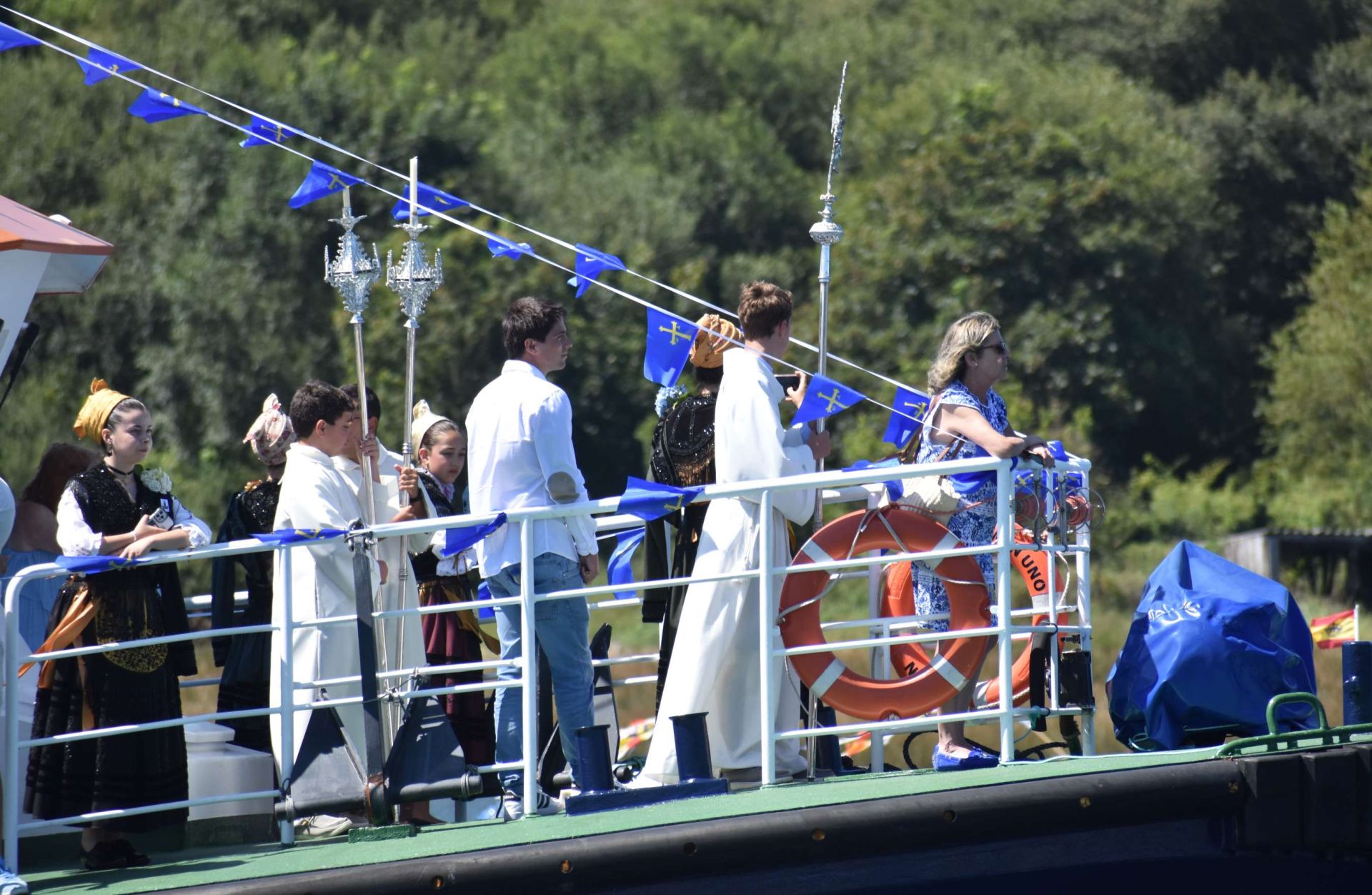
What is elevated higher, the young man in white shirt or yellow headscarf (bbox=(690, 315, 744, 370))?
yellow headscarf (bbox=(690, 315, 744, 370))

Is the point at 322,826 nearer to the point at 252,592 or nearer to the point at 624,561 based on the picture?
the point at 252,592

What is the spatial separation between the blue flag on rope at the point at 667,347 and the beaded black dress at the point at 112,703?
1.97m

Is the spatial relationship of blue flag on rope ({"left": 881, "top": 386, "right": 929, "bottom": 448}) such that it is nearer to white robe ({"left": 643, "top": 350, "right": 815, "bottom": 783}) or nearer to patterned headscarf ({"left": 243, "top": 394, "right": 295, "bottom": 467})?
white robe ({"left": 643, "top": 350, "right": 815, "bottom": 783})

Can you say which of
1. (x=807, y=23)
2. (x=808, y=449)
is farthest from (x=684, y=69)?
(x=808, y=449)

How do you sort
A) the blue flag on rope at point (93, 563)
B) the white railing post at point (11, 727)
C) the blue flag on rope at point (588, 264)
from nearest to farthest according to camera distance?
1. the white railing post at point (11, 727)
2. the blue flag on rope at point (93, 563)
3. the blue flag on rope at point (588, 264)

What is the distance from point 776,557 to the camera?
6277 millimetres

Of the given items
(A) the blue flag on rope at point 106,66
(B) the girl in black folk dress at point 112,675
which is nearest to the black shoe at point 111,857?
(B) the girl in black folk dress at point 112,675

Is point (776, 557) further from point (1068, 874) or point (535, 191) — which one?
point (535, 191)

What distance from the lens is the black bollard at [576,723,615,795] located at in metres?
5.79

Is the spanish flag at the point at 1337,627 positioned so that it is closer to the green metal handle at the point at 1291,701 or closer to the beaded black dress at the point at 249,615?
the green metal handle at the point at 1291,701

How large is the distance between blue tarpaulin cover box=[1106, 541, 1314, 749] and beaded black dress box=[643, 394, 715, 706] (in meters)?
1.53

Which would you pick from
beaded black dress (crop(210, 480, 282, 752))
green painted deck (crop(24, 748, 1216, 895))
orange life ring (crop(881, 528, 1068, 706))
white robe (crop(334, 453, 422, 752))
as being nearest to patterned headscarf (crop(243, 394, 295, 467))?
beaded black dress (crop(210, 480, 282, 752))

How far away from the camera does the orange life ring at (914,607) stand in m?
6.43

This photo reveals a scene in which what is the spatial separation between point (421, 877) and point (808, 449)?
1.98 meters
